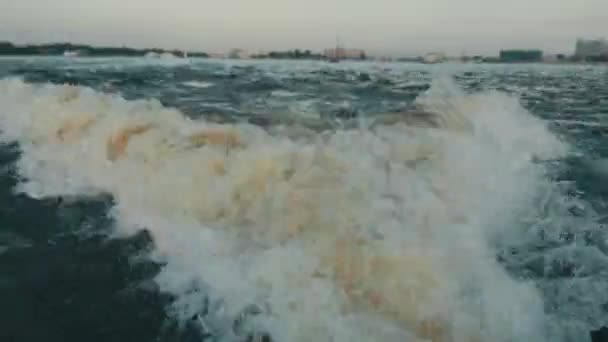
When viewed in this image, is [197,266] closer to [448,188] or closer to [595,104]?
[448,188]

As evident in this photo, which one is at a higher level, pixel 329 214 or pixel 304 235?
pixel 329 214

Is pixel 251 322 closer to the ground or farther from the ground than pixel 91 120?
closer to the ground

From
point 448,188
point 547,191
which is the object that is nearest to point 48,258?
point 448,188

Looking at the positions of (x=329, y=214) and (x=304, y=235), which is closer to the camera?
(x=304, y=235)
